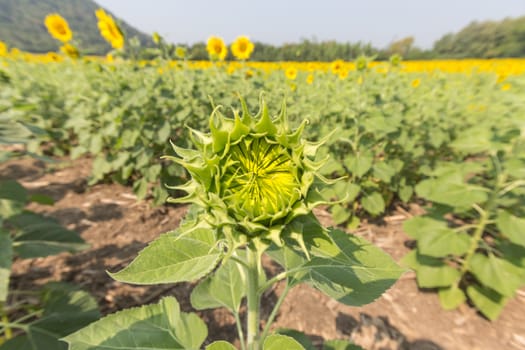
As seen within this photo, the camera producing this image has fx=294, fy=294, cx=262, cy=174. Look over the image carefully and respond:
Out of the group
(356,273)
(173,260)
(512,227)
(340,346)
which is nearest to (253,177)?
(173,260)

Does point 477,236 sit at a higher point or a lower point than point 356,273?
lower

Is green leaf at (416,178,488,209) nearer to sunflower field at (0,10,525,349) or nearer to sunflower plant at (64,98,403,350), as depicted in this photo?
sunflower field at (0,10,525,349)

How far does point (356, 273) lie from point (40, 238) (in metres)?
2.26

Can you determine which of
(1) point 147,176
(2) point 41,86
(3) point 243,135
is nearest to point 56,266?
(1) point 147,176

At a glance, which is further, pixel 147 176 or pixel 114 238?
pixel 147 176

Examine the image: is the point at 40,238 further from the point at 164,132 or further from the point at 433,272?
the point at 433,272

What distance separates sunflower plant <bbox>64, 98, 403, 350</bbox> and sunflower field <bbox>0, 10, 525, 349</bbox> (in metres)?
0.43

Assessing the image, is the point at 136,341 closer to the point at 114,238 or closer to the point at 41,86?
A: the point at 114,238

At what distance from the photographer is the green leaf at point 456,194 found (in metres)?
2.38

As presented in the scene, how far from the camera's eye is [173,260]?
0.86 meters

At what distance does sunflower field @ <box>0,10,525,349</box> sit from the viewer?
2.41 meters

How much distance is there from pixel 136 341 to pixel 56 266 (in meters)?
2.72

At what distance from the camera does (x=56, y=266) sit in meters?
3.08

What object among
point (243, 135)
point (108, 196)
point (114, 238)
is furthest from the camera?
point (108, 196)
